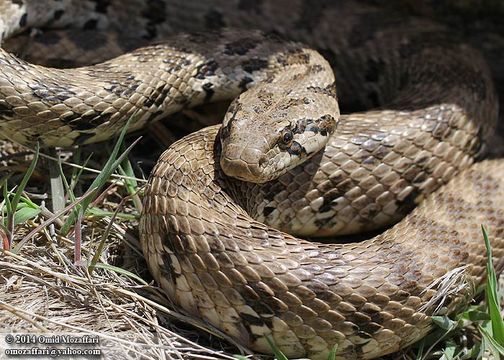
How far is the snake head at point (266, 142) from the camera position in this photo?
4.63m

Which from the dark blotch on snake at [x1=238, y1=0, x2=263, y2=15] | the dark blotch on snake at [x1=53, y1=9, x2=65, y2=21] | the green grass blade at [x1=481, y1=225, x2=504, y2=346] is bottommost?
the green grass blade at [x1=481, y1=225, x2=504, y2=346]

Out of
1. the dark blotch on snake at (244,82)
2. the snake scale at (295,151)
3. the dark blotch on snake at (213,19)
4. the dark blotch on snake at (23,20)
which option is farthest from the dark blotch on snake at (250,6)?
the dark blotch on snake at (23,20)

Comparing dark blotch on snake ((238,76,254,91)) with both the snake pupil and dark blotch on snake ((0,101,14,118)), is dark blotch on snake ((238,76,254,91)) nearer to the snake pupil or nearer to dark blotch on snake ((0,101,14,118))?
the snake pupil

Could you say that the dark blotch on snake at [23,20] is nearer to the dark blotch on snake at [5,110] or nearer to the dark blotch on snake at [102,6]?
the dark blotch on snake at [102,6]

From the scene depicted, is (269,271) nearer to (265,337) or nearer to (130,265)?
(265,337)

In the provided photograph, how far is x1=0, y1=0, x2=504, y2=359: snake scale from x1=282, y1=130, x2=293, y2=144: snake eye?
1cm

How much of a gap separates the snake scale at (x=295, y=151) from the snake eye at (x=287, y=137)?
0.01 m

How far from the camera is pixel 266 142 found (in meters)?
4.75

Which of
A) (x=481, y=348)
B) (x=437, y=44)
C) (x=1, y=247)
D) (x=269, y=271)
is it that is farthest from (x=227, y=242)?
(x=437, y=44)

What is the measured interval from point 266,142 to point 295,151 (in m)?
0.31

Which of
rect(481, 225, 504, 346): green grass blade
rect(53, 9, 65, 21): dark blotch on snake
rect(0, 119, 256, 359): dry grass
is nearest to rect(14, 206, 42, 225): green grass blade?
rect(0, 119, 256, 359): dry grass

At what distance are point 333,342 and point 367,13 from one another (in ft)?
12.9

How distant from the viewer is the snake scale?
4246 millimetres

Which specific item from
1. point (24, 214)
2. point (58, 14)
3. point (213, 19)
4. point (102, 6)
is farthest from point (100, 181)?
point (213, 19)
